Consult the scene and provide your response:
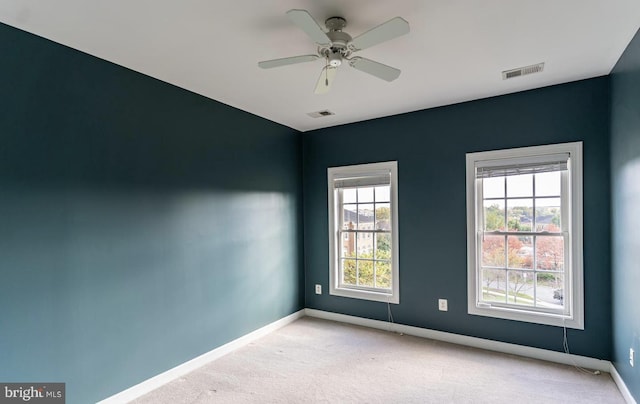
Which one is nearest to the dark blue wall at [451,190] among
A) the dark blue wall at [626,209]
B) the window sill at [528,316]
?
the window sill at [528,316]

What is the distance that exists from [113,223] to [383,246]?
286 centimetres

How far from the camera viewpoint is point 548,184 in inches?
127

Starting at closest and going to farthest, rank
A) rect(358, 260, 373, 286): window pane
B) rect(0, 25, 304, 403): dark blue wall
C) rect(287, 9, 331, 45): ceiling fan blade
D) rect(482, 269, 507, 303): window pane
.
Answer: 1. rect(287, 9, 331, 45): ceiling fan blade
2. rect(0, 25, 304, 403): dark blue wall
3. rect(482, 269, 507, 303): window pane
4. rect(358, 260, 373, 286): window pane

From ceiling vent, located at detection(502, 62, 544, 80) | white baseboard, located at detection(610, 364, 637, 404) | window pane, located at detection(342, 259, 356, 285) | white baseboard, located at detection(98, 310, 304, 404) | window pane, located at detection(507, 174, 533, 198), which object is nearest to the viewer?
white baseboard, located at detection(610, 364, 637, 404)

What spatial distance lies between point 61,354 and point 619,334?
4075 millimetres

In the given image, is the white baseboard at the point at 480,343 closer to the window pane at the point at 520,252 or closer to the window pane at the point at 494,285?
the window pane at the point at 494,285

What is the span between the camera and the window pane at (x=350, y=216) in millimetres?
4410

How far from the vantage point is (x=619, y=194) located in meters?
2.65

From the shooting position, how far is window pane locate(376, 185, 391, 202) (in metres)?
4.11

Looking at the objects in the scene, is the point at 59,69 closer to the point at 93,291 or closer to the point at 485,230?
the point at 93,291

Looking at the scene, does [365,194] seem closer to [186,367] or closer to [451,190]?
[451,190]

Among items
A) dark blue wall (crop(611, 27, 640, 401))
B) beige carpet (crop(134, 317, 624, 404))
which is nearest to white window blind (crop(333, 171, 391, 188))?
beige carpet (crop(134, 317, 624, 404))

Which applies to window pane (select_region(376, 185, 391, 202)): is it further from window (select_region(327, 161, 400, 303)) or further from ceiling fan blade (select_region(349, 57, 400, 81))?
ceiling fan blade (select_region(349, 57, 400, 81))

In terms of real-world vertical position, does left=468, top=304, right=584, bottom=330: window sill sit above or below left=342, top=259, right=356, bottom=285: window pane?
below
